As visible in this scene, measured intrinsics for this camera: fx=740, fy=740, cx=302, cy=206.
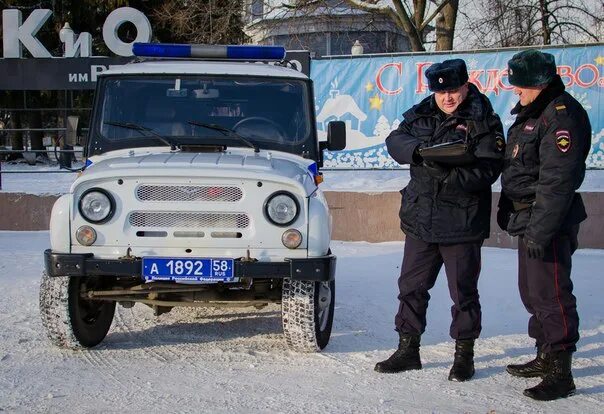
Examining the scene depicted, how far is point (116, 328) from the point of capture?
18.9 ft

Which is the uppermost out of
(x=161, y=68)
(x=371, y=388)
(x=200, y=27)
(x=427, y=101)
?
(x=200, y=27)

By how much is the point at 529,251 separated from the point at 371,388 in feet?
3.97

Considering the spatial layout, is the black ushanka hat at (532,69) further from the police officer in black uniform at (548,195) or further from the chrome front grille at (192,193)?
the chrome front grille at (192,193)

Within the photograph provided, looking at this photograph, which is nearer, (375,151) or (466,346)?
(466,346)

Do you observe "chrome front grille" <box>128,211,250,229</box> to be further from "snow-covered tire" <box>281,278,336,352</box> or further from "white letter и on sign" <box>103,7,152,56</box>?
"white letter и on sign" <box>103,7,152,56</box>

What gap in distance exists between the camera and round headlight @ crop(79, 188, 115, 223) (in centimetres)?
467

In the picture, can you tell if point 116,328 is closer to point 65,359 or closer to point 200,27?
point 65,359

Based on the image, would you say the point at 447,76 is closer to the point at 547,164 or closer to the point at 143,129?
the point at 547,164

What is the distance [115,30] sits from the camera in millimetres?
16281

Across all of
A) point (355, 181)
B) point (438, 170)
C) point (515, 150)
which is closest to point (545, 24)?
point (355, 181)

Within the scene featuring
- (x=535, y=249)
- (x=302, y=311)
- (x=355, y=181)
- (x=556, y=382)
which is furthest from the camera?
(x=355, y=181)

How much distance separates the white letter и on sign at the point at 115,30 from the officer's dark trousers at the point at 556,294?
13.2 metres

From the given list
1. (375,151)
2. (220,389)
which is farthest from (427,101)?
(375,151)

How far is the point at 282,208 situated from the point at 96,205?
3.87 ft
